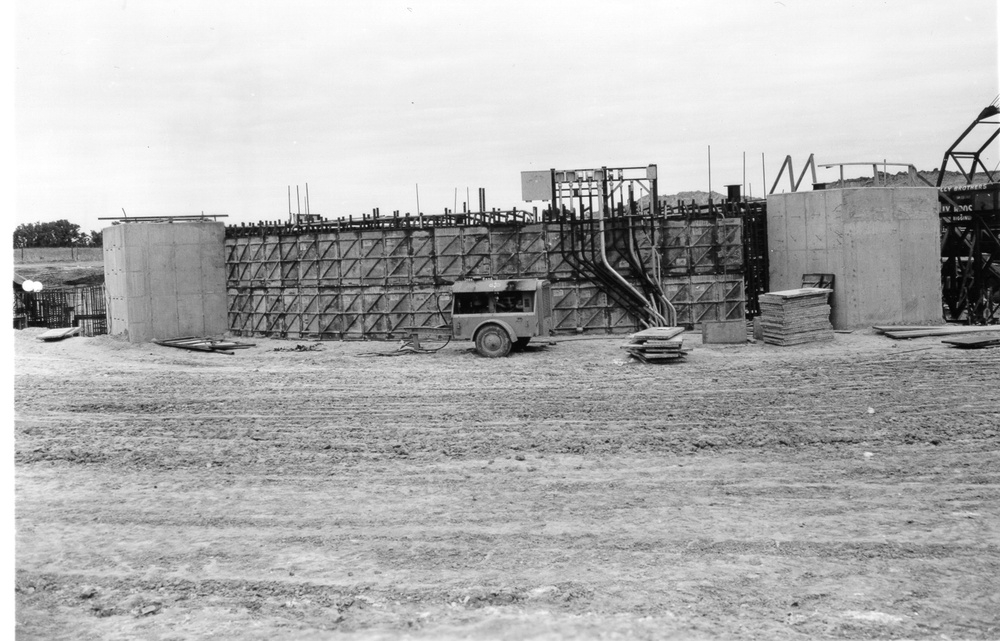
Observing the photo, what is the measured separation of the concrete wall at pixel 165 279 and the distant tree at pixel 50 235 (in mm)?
26031

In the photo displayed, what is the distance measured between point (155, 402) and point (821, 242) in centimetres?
1890

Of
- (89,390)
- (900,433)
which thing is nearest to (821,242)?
(900,433)

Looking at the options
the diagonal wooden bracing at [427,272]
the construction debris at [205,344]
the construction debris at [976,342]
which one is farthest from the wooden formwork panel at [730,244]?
the construction debris at [205,344]

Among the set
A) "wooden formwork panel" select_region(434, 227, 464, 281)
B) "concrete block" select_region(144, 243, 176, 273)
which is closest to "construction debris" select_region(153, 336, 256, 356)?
"concrete block" select_region(144, 243, 176, 273)

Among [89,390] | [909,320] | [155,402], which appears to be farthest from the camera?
[909,320]

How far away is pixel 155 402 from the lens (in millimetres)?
19250

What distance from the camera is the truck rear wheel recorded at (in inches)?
968

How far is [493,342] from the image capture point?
24.7 metres

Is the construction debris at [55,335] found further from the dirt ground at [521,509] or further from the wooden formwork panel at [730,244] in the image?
the wooden formwork panel at [730,244]

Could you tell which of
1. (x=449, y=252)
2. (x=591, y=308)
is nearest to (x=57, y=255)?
(x=449, y=252)

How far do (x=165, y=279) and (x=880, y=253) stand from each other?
75.6ft

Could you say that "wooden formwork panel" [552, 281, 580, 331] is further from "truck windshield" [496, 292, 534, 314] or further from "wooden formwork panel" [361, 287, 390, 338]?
"wooden formwork panel" [361, 287, 390, 338]

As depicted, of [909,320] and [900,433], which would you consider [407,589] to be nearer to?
[900,433]

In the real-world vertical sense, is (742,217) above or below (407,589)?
above
